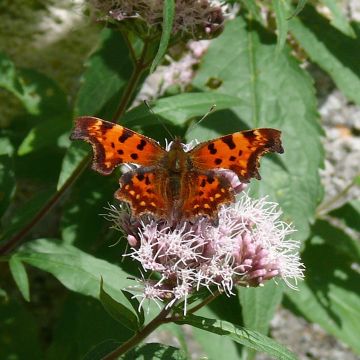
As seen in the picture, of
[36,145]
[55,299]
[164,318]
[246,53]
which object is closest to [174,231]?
[164,318]

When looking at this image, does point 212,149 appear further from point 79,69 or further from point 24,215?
point 79,69

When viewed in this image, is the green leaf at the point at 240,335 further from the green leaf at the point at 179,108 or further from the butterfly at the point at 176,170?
the green leaf at the point at 179,108

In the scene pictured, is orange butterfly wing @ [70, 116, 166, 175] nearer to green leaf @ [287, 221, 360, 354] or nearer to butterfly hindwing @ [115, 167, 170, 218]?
butterfly hindwing @ [115, 167, 170, 218]

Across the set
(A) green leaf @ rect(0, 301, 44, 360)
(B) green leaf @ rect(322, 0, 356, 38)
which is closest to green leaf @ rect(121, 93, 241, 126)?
(B) green leaf @ rect(322, 0, 356, 38)

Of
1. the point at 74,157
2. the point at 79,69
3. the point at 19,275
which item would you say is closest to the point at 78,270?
the point at 19,275

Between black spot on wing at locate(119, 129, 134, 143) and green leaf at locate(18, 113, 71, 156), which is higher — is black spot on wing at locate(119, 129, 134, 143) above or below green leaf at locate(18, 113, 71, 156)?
above

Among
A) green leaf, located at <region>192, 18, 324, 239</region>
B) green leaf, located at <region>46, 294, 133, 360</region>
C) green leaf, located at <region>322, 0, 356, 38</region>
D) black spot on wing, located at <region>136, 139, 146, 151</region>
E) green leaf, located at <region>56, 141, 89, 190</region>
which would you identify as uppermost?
green leaf, located at <region>322, 0, 356, 38</region>

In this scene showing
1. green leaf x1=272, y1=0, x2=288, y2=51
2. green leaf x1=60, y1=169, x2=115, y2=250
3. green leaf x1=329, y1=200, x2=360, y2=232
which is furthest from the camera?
green leaf x1=329, y1=200, x2=360, y2=232

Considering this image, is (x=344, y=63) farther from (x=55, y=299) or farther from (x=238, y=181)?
(x=55, y=299)
